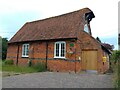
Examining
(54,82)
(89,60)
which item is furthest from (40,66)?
(54,82)

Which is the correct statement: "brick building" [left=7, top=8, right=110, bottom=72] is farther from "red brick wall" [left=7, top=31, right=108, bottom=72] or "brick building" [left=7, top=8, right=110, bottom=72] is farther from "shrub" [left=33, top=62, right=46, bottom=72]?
"shrub" [left=33, top=62, right=46, bottom=72]

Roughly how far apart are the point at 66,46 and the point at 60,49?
34.6 inches

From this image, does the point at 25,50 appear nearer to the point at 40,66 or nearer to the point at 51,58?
the point at 40,66

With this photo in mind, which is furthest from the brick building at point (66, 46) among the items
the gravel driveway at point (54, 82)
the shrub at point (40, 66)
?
the gravel driveway at point (54, 82)

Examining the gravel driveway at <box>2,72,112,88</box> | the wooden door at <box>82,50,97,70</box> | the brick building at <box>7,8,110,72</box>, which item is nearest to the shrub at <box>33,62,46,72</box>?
the brick building at <box>7,8,110,72</box>

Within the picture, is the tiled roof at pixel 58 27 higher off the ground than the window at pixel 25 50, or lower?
higher

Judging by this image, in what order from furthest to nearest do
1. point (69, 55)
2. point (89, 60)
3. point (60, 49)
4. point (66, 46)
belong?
point (60, 49) → point (89, 60) → point (66, 46) → point (69, 55)

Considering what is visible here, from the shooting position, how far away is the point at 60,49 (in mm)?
20688

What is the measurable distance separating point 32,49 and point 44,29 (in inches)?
128

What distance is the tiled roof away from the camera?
2110 cm

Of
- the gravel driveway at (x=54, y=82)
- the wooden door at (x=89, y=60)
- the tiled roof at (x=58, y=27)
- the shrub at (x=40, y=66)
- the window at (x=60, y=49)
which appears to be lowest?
the gravel driveway at (x=54, y=82)

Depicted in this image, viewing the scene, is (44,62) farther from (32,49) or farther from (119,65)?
(119,65)

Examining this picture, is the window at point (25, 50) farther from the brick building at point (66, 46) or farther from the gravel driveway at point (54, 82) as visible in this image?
the gravel driveway at point (54, 82)

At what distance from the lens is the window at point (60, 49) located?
20.5m
